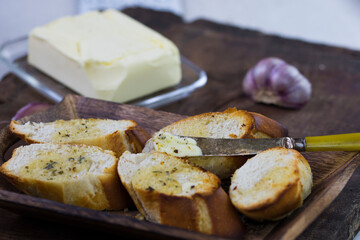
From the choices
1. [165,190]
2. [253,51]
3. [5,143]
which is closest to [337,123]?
[253,51]

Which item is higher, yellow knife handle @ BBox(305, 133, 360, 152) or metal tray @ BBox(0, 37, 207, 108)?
yellow knife handle @ BBox(305, 133, 360, 152)

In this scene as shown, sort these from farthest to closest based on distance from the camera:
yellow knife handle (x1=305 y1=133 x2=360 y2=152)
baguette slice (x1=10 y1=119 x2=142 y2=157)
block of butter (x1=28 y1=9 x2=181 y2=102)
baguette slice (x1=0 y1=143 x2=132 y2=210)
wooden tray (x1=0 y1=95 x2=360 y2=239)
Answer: block of butter (x1=28 y1=9 x2=181 y2=102), baguette slice (x1=10 y1=119 x2=142 y2=157), yellow knife handle (x1=305 y1=133 x2=360 y2=152), baguette slice (x1=0 y1=143 x2=132 y2=210), wooden tray (x1=0 y1=95 x2=360 y2=239)

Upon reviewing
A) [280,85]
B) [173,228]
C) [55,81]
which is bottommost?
[55,81]

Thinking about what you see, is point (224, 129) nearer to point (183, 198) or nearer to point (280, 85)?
point (183, 198)

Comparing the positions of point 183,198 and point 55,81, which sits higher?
point 183,198

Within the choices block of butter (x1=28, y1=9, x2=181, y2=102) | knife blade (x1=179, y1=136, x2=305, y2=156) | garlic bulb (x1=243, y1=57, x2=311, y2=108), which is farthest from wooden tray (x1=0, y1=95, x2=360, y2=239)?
garlic bulb (x1=243, y1=57, x2=311, y2=108)

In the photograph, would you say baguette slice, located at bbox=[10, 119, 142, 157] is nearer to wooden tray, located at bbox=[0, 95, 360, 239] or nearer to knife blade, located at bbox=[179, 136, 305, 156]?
wooden tray, located at bbox=[0, 95, 360, 239]

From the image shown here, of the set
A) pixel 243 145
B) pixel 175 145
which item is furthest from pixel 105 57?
pixel 243 145
